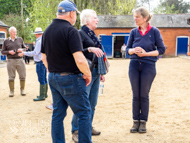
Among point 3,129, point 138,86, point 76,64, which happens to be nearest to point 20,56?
point 3,129

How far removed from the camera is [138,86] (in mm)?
3971

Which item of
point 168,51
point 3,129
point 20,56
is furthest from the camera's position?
point 168,51

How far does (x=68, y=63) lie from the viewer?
2727 mm

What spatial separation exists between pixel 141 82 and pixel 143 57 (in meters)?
0.42

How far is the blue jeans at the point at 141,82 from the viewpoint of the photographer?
3.88 m

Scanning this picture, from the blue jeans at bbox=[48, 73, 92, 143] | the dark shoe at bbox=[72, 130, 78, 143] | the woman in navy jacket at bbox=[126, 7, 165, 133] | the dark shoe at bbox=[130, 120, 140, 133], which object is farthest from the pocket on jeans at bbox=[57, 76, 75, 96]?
the dark shoe at bbox=[130, 120, 140, 133]

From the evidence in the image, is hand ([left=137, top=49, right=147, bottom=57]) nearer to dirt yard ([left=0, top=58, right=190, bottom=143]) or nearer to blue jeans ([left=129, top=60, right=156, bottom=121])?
blue jeans ([left=129, top=60, right=156, bottom=121])

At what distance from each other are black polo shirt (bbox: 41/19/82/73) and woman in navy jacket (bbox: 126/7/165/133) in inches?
56.4

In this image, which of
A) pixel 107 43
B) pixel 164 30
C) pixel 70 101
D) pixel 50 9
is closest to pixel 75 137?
pixel 70 101

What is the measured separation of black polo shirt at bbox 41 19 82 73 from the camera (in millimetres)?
2609

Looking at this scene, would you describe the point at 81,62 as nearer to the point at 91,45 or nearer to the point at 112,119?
the point at 91,45

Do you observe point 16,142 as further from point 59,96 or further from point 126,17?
point 126,17

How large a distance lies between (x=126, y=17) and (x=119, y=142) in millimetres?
27425

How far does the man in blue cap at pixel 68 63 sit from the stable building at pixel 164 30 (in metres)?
24.6
